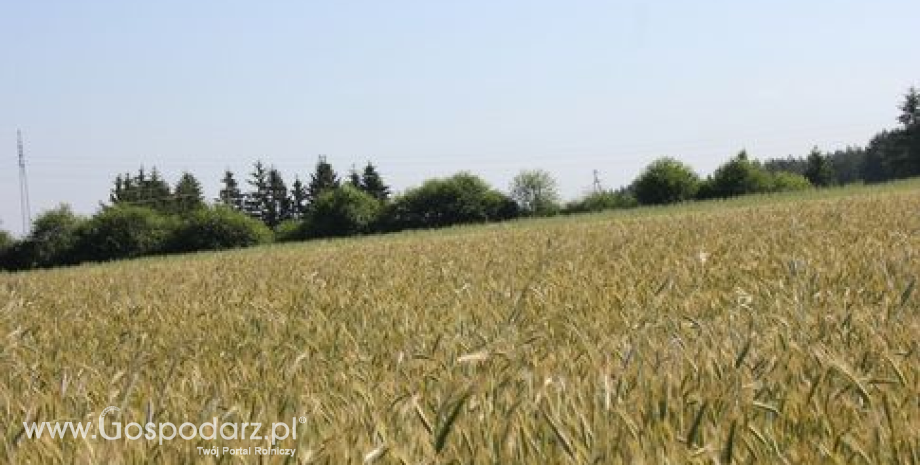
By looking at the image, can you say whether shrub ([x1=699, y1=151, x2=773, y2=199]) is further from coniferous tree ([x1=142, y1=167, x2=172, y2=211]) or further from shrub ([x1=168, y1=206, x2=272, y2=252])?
coniferous tree ([x1=142, y1=167, x2=172, y2=211])

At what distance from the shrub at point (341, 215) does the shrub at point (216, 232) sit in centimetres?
475

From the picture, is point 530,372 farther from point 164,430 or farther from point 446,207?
point 446,207

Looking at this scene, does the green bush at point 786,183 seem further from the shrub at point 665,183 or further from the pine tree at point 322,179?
the pine tree at point 322,179

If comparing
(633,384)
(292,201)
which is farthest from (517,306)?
(292,201)

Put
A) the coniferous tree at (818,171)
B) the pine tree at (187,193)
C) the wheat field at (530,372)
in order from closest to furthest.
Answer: the wheat field at (530,372), the coniferous tree at (818,171), the pine tree at (187,193)

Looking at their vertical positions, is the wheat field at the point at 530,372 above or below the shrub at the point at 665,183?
below

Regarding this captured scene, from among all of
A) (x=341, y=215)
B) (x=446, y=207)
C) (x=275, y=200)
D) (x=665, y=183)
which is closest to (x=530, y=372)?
(x=341, y=215)

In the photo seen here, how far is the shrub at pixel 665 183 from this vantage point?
7088 cm

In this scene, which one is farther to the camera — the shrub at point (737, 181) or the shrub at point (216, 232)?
the shrub at point (737, 181)

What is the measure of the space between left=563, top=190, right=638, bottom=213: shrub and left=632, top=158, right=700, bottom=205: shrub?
1963 mm

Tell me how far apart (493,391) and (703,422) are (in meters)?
0.50

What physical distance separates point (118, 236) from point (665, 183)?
40533 mm

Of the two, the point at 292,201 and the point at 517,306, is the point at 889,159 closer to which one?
the point at 292,201

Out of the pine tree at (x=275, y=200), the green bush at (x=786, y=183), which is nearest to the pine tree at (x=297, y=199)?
the pine tree at (x=275, y=200)
